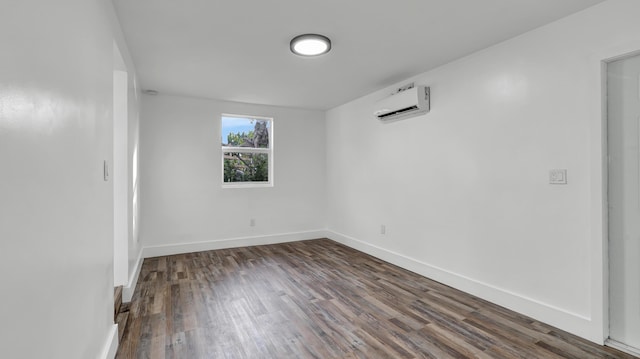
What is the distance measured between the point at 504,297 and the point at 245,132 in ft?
13.8

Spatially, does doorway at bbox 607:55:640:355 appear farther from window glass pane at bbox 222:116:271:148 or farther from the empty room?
window glass pane at bbox 222:116:271:148

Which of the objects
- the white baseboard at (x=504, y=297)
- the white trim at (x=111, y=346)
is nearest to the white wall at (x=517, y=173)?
the white baseboard at (x=504, y=297)

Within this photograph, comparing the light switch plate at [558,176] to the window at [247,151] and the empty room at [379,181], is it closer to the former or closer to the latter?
the empty room at [379,181]

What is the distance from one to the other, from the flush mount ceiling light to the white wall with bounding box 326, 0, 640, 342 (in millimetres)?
1430

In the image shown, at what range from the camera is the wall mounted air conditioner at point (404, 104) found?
3.52 metres

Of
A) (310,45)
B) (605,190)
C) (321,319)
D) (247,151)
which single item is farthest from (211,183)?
(605,190)

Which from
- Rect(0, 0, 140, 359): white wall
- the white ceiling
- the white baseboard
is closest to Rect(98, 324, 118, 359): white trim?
Rect(0, 0, 140, 359): white wall

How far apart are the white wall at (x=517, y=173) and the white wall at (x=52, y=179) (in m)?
3.04

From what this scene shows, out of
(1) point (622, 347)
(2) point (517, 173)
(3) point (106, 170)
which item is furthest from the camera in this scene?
(2) point (517, 173)

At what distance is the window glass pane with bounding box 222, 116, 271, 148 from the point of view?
507 cm

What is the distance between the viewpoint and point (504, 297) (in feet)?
9.05

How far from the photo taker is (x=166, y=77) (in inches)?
145

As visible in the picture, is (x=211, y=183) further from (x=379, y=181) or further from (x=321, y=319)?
(x=321, y=319)

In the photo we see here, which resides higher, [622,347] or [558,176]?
[558,176]
